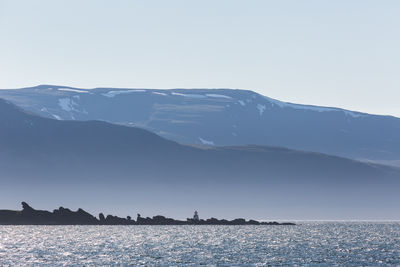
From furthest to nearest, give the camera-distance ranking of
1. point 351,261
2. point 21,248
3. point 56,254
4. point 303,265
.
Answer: point 21,248 < point 56,254 < point 351,261 < point 303,265

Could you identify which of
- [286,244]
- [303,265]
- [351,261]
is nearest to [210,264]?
[303,265]

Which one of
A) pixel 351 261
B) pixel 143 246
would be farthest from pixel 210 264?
pixel 143 246

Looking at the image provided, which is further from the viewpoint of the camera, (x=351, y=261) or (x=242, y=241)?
(x=242, y=241)

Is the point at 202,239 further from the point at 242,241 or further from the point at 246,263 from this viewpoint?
the point at 246,263

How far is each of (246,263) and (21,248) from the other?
46633 millimetres

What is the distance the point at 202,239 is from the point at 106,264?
6814cm

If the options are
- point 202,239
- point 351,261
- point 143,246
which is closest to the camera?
point 351,261

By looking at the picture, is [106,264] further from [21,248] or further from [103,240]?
[103,240]

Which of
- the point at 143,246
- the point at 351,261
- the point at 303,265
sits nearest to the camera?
the point at 303,265

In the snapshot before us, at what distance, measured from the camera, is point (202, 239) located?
180m

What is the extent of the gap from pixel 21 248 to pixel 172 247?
2676 centimetres

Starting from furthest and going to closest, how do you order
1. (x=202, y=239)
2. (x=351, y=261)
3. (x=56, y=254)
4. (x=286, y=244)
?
(x=202, y=239) → (x=286, y=244) → (x=56, y=254) → (x=351, y=261)

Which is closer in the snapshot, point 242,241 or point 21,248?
point 21,248

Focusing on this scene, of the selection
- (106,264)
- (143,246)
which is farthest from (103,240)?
(106,264)
